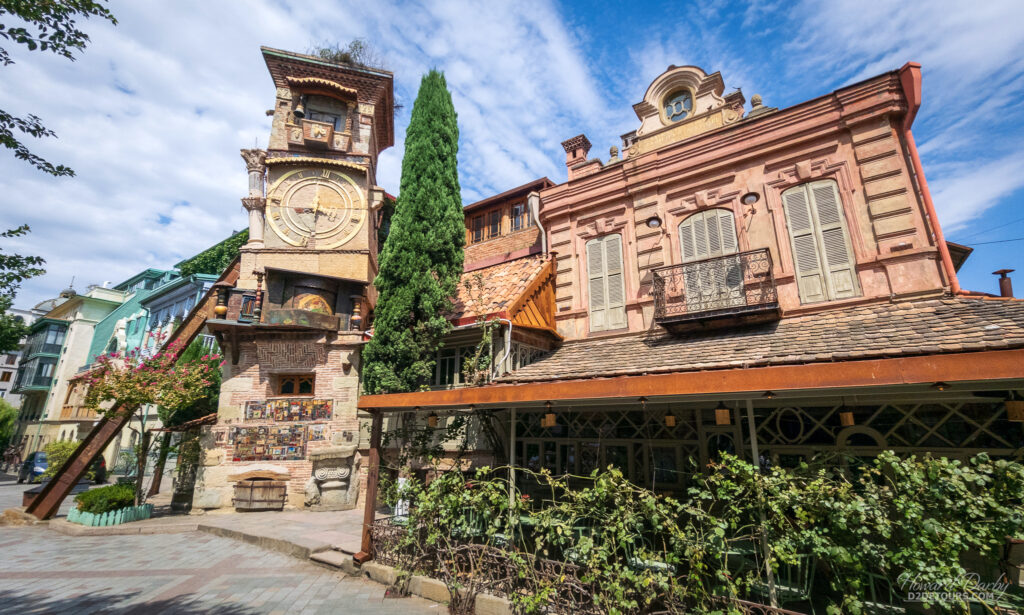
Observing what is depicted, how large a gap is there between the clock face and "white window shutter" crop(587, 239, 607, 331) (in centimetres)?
905

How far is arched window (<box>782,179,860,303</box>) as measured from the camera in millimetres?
8484

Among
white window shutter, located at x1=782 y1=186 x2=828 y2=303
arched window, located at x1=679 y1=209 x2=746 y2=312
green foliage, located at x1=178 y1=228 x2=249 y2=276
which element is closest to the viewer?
white window shutter, located at x1=782 y1=186 x2=828 y2=303

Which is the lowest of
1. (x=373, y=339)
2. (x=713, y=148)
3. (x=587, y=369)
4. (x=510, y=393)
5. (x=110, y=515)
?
(x=110, y=515)

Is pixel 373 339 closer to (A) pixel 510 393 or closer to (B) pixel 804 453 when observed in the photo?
(A) pixel 510 393

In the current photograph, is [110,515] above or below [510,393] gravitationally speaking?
below

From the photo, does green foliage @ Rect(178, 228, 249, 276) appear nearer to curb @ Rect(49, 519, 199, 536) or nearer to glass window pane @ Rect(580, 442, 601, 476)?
curb @ Rect(49, 519, 199, 536)

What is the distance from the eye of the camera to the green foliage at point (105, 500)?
11023 millimetres

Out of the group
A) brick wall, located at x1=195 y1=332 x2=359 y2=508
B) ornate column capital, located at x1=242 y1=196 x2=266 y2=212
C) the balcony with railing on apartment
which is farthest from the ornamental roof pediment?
the balcony with railing on apartment

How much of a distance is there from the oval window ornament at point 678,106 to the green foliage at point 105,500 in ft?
56.2

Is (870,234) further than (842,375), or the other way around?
(870,234)

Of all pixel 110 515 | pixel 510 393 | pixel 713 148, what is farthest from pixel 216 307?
pixel 713 148

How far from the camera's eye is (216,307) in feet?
44.0

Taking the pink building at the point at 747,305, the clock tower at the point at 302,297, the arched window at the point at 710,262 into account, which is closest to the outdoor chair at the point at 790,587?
the pink building at the point at 747,305

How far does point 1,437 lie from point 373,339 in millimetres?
41020
